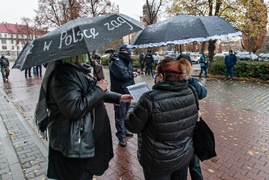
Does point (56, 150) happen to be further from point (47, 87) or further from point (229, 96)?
point (229, 96)

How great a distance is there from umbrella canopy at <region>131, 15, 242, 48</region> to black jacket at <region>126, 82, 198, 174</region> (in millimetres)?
909

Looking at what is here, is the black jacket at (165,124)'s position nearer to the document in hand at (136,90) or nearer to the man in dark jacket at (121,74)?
the document in hand at (136,90)

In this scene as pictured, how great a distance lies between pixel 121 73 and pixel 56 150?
223cm

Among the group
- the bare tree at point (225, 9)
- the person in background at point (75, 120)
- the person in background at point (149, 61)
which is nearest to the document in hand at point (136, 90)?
the person in background at point (75, 120)

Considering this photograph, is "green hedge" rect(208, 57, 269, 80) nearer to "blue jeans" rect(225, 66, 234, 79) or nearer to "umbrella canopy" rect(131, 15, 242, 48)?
"blue jeans" rect(225, 66, 234, 79)

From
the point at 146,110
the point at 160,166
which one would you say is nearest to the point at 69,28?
the point at 146,110

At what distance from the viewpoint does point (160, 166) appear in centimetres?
186

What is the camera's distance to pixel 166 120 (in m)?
1.77

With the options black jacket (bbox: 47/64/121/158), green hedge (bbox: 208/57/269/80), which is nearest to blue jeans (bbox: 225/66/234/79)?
green hedge (bbox: 208/57/269/80)

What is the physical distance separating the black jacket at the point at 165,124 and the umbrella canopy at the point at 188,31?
909mm

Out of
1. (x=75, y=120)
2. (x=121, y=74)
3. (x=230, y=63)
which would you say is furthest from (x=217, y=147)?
(x=230, y=63)

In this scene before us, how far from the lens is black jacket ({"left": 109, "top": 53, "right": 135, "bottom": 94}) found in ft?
12.6

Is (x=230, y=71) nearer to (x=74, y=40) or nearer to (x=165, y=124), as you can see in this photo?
(x=165, y=124)

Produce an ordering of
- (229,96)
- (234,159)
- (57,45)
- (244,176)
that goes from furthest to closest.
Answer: (229,96)
(234,159)
(244,176)
(57,45)
